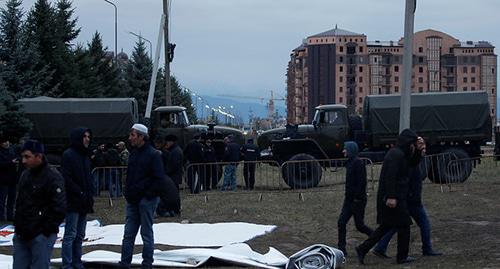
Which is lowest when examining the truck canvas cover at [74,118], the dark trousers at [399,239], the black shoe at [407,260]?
the black shoe at [407,260]

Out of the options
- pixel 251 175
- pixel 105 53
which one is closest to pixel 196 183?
pixel 251 175

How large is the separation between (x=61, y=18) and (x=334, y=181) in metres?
21.8

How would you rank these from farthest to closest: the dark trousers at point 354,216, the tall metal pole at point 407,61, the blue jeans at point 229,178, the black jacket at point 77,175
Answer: the blue jeans at point 229,178 → the tall metal pole at point 407,61 → the dark trousers at point 354,216 → the black jacket at point 77,175

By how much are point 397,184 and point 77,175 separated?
4239mm

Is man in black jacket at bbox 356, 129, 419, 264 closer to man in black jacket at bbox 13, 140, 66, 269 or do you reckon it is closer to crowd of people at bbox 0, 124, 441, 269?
crowd of people at bbox 0, 124, 441, 269

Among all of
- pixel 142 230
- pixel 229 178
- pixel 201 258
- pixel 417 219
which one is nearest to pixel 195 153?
pixel 229 178

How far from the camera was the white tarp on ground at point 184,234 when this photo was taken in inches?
573

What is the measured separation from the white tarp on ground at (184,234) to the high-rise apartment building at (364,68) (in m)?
75.7

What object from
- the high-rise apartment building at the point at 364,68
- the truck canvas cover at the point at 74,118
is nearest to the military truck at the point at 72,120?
the truck canvas cover at the point at 74,118

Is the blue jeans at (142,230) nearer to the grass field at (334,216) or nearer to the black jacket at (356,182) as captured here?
the grass field at (334,216)

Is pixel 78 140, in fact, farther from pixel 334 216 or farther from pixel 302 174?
pixel 302 174

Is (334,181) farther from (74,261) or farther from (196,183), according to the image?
(74,261)

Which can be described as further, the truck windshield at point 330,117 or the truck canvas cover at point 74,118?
the truck windshield at point 330,117

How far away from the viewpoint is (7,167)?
1734cm
